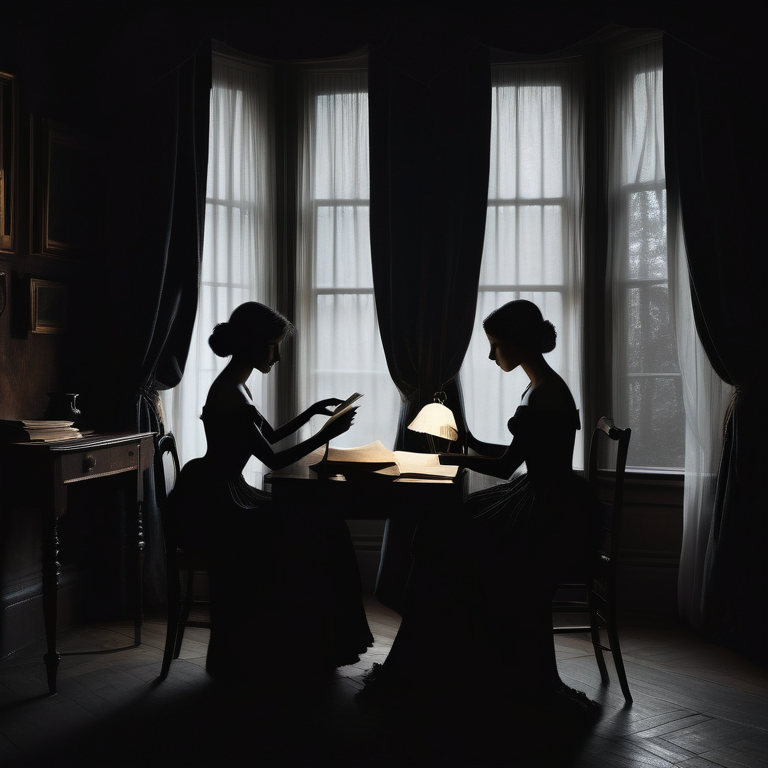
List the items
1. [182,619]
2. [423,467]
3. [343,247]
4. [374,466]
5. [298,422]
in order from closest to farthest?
[374,466], [423,467], [182,619], [298,422], [343,247]

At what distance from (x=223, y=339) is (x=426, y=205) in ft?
4.86

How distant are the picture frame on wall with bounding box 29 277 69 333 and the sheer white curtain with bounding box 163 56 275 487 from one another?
70 centimetres

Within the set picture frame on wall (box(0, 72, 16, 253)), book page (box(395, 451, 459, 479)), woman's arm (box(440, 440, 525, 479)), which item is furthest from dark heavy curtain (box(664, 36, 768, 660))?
picture frame on wall (box(0, 72, 16, 253))

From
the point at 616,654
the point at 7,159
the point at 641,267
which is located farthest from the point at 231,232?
the point at 616,654

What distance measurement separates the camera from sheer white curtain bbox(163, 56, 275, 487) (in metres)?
4.30

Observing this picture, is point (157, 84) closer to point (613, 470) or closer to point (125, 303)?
point (125, 303)

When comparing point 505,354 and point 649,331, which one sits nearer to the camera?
point 505,354

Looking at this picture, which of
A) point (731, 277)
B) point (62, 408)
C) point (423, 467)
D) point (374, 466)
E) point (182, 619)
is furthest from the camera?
point (731, 277)

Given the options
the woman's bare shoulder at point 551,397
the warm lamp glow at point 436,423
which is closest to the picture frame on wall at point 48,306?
the warm lamp glow at point 436,423

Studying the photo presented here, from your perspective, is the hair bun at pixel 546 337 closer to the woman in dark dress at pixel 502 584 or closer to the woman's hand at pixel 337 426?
the woman in dark dress at pixel 502 584

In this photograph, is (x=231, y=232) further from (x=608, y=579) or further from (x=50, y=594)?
(x=608, y=579)

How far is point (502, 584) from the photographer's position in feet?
9.37

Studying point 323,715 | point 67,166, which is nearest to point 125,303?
point 67,166

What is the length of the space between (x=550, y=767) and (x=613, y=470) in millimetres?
2101
